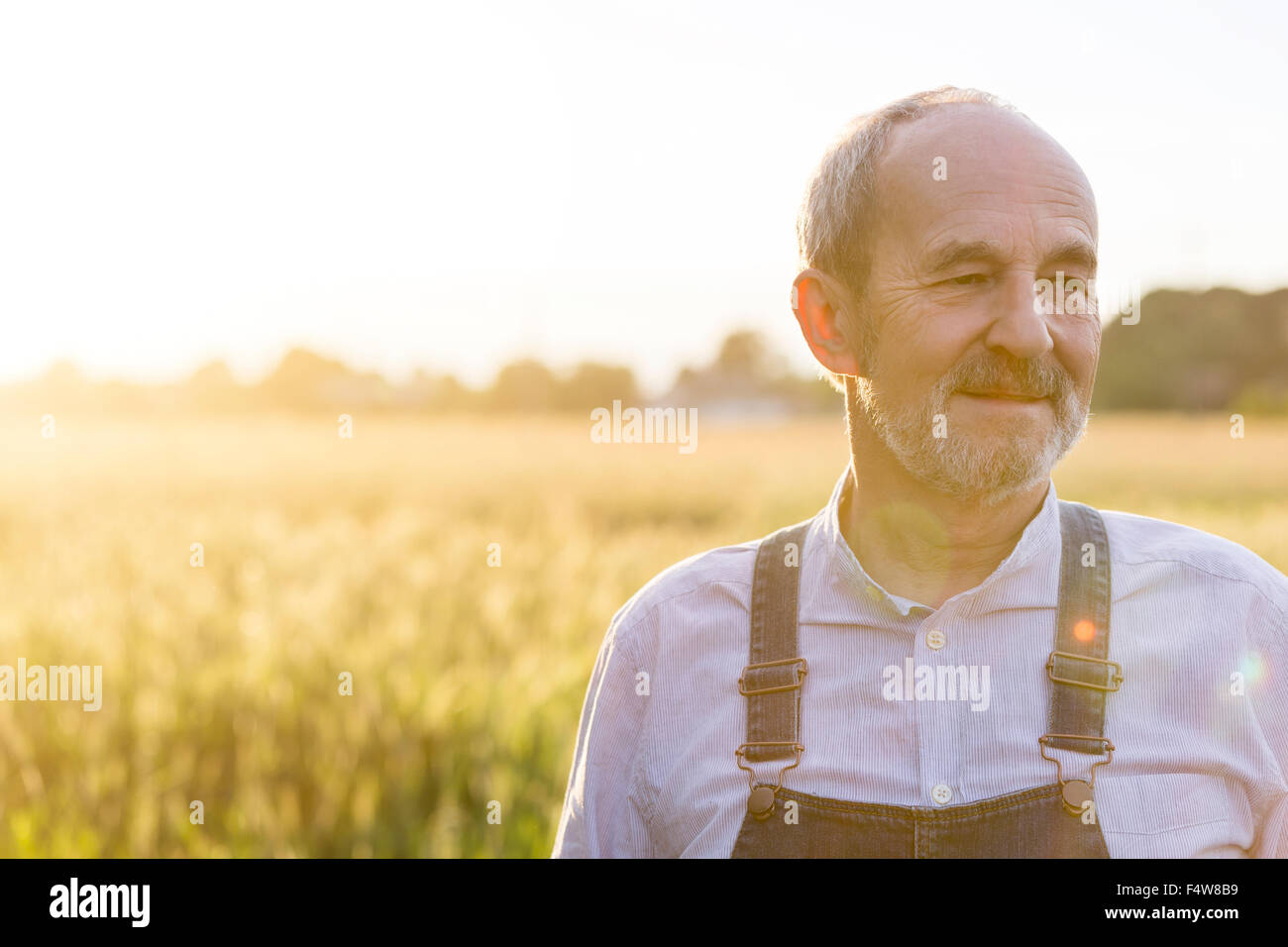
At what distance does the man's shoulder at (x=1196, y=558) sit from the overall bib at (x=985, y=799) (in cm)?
6

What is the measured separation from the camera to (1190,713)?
6.68 ft

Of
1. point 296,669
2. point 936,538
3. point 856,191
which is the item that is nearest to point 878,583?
point 936,538

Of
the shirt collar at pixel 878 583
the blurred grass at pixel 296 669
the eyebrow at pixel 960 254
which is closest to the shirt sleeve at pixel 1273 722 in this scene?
the shirt collar at pixel 878 583

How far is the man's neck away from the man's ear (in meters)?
0.28

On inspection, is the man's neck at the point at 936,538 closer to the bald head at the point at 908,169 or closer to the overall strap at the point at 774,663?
the overall strap at the point at 774,663

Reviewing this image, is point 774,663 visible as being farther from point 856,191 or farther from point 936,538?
point 856,191

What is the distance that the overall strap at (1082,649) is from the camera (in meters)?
2.03

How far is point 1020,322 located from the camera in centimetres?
212

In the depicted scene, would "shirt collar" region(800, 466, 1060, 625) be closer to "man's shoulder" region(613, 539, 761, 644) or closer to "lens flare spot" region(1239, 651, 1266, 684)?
"man's shoulder" region(613, 539, 761, 644)

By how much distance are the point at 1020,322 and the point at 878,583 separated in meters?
0.63

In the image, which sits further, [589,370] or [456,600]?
[589,370]

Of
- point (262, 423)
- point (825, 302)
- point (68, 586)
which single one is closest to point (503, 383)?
point (262, 423)
